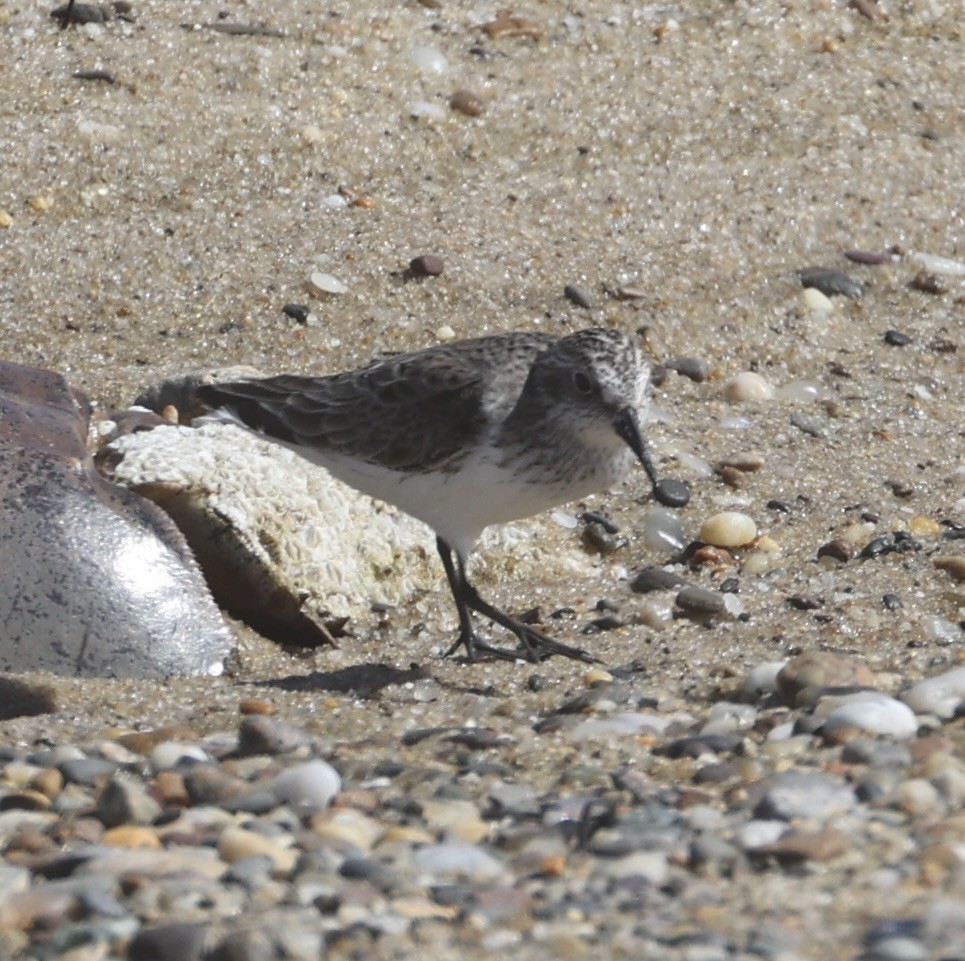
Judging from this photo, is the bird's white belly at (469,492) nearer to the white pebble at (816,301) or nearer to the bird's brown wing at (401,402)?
the bird's brown wing at (401,402)

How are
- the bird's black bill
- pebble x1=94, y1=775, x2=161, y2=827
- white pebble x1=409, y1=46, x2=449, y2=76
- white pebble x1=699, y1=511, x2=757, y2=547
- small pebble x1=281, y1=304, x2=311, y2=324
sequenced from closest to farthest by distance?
pebble x1=94, y1=775, x2=161, y2=827, the bird's black bill, white pebble x1=699, y1=511, x2=757, y2=547, small pebble x1=281, y1=304, x2=311, y2=324, white pebble x1=409, y1=46, x2=449, y2=76

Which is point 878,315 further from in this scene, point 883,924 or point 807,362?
point 883,924

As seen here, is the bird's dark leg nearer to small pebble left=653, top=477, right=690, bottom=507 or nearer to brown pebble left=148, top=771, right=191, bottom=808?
small pebble left=653, top=477, right=690, bottom=507

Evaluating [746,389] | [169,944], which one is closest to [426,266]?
[746,389]

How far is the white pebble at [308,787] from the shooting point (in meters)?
3.42

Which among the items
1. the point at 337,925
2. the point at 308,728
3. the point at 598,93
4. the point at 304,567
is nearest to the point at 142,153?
the point at 598,93

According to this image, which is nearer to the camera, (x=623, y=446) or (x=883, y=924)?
(x=883, y=924)

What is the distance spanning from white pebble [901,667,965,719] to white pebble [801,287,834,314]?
3509mm

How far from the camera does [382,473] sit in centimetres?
513

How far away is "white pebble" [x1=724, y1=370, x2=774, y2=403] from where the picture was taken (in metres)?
6.79

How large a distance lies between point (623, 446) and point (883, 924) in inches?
96.2

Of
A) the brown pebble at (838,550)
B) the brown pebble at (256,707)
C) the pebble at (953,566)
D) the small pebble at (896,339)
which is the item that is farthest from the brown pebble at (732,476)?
the brown pebble at (256,707)

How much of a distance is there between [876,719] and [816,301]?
387 centimetres

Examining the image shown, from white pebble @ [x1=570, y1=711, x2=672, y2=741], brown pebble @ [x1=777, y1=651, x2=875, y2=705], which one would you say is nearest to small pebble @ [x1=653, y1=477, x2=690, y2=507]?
brown pebble @ [x1=777, y1=651, x2=875, y2=705]
